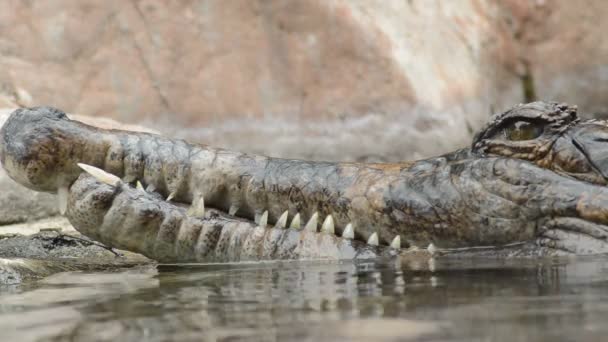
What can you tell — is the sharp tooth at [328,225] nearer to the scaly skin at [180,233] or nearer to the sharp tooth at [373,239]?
the scaly skin at [180,233]

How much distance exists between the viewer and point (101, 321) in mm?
2207

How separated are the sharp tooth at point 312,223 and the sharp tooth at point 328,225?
1.3 inches

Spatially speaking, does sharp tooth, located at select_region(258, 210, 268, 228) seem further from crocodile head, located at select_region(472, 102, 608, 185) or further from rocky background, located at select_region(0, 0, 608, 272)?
rocky background, located at select_region(0, 0, 608, 272)

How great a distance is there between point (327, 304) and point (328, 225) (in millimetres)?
1427

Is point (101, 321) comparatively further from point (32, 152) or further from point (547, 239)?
point (547, 239)

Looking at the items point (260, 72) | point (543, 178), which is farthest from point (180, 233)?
point (260, 72)

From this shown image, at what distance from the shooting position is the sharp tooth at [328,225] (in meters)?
3.80

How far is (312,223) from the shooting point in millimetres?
3818

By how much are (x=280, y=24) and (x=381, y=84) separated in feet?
3.66

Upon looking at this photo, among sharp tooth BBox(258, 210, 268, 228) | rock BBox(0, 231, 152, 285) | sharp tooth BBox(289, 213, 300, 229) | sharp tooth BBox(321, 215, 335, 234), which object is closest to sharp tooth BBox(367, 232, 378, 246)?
sharp tooth BBox(321, 215, 335, 234)

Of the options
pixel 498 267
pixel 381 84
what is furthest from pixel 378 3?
pixel 498 267

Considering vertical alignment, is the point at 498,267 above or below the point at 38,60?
below

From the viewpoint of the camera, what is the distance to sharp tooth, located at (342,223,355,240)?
12.5ft

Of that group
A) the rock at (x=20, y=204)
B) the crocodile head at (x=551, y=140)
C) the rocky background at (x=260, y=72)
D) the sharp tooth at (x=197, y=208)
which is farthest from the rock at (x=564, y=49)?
the sharp tooth at (x=197, y=208)
